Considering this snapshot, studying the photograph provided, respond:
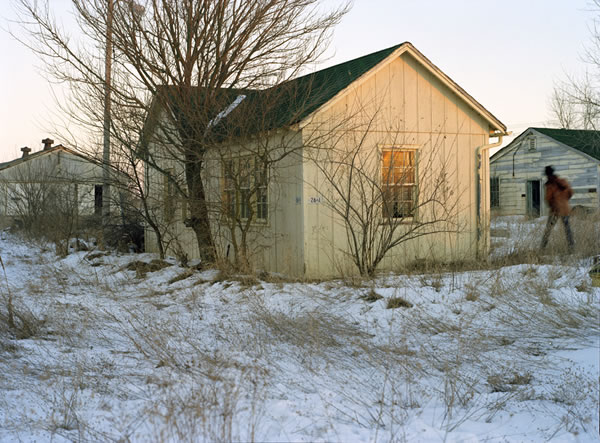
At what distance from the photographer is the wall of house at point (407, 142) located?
1128cm

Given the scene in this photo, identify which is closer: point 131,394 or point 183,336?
point 131,394

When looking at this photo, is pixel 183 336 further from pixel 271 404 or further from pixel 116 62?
pixel 116 62

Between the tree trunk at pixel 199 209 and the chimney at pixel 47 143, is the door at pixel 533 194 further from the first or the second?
the chimney at pixel 47 143

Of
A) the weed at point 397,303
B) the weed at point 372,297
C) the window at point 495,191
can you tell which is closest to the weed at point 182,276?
the weed at point 372,297

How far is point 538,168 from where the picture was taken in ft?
96.0

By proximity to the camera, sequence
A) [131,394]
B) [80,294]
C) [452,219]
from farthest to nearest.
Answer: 1. [452,219]
2. [80,294]
3. [131,394]

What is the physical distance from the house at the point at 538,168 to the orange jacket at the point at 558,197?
15.5 m

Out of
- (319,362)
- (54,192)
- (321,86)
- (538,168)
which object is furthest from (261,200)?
(538,168)

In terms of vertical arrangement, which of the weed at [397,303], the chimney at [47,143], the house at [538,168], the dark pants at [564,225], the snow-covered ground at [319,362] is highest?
the chimney at [47,143]

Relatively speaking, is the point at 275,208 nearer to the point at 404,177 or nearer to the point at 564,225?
the point at 404,177

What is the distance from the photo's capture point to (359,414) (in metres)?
4.54

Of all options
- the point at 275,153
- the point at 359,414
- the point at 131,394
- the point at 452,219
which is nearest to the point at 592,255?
the point at 452,219

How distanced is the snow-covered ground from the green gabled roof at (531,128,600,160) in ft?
62.9

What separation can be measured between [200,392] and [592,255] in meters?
9.09
